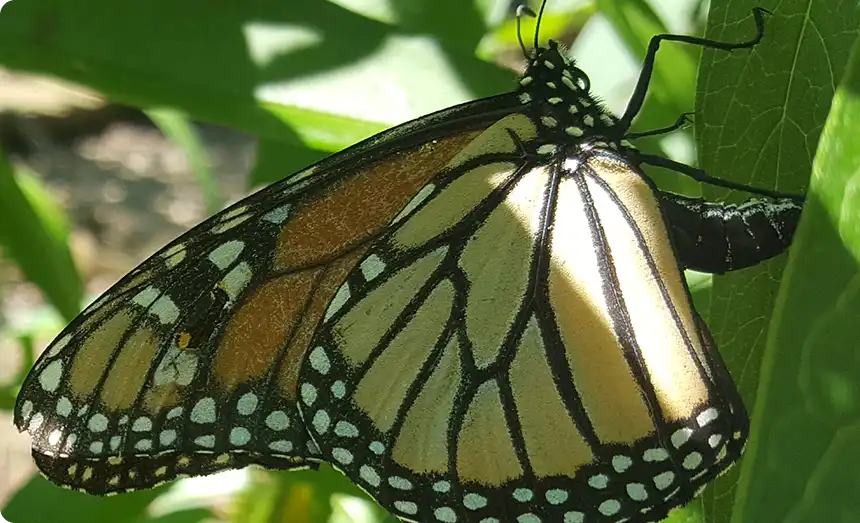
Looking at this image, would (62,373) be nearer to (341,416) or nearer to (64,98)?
(341,416)

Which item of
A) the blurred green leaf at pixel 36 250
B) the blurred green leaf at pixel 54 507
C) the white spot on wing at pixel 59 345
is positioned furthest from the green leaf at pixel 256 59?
the blurred green leaf at pixel 54 507

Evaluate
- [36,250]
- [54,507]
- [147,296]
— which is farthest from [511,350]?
[36,250]

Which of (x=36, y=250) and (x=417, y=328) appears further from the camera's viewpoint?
(x=36, y=250)

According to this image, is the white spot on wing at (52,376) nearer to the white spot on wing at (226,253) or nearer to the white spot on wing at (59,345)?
the white spot on wing at (59,345)

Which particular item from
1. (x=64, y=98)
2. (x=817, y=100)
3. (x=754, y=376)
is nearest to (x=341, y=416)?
(x=754, y=376)

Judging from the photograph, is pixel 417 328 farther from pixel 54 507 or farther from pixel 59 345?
pixel 54 507

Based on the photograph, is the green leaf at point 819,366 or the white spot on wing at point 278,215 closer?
the green leaf at point 819,366

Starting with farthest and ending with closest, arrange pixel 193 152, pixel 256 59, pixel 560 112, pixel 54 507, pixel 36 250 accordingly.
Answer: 1. pixel 193 152
2. pixel 36 250
3. pixel 54 507
4. pixel 256 59
5. pixel 560 112
